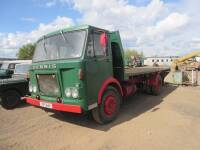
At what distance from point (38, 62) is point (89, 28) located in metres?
1.85

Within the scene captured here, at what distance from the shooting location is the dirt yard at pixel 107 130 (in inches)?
156

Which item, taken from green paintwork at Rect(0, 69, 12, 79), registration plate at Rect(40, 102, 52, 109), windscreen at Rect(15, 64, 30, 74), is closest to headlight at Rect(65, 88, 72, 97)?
registration plate at Rect(40, 102, 52, 109)

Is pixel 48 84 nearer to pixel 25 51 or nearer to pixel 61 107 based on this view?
pixel 61 107

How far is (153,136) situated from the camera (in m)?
4.32

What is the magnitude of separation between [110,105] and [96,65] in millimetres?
1317

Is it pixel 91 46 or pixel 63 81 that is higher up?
pixel 91 46

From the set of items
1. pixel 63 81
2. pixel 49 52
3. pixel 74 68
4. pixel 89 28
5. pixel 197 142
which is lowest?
pixel 197 142

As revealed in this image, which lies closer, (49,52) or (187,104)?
(49,52)

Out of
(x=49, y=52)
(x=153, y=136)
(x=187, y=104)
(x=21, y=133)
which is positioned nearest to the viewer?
(x=153, y=136)

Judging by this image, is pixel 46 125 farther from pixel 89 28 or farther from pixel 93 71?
pixel 89 28

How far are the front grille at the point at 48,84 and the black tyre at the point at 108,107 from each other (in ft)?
3.80

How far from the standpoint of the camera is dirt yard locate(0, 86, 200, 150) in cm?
397

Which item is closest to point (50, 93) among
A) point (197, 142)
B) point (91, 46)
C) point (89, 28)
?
point (91, 46)

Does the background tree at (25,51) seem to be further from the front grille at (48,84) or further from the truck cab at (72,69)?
the front grille at (48,84)
